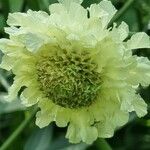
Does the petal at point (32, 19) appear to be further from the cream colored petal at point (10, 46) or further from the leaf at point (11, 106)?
the leaf at point (11, 106)

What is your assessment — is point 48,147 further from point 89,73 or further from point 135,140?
point 89,73

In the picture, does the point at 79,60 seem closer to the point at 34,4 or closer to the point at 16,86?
the point at 16,86

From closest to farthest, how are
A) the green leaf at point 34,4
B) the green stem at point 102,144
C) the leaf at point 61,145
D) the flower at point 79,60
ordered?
the flower at point 79,60
the green stem at point 102,144
the green leaf at point 34,4
the leaf at point 61,145

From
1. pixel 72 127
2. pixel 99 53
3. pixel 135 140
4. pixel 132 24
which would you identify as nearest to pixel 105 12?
pixel 99 53

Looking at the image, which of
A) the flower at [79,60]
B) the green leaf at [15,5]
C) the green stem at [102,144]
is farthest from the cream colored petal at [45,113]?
the green leaf at [15,5]

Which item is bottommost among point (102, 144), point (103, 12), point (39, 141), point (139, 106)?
point (39, 141)

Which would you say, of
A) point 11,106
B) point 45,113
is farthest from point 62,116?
point 11,106
